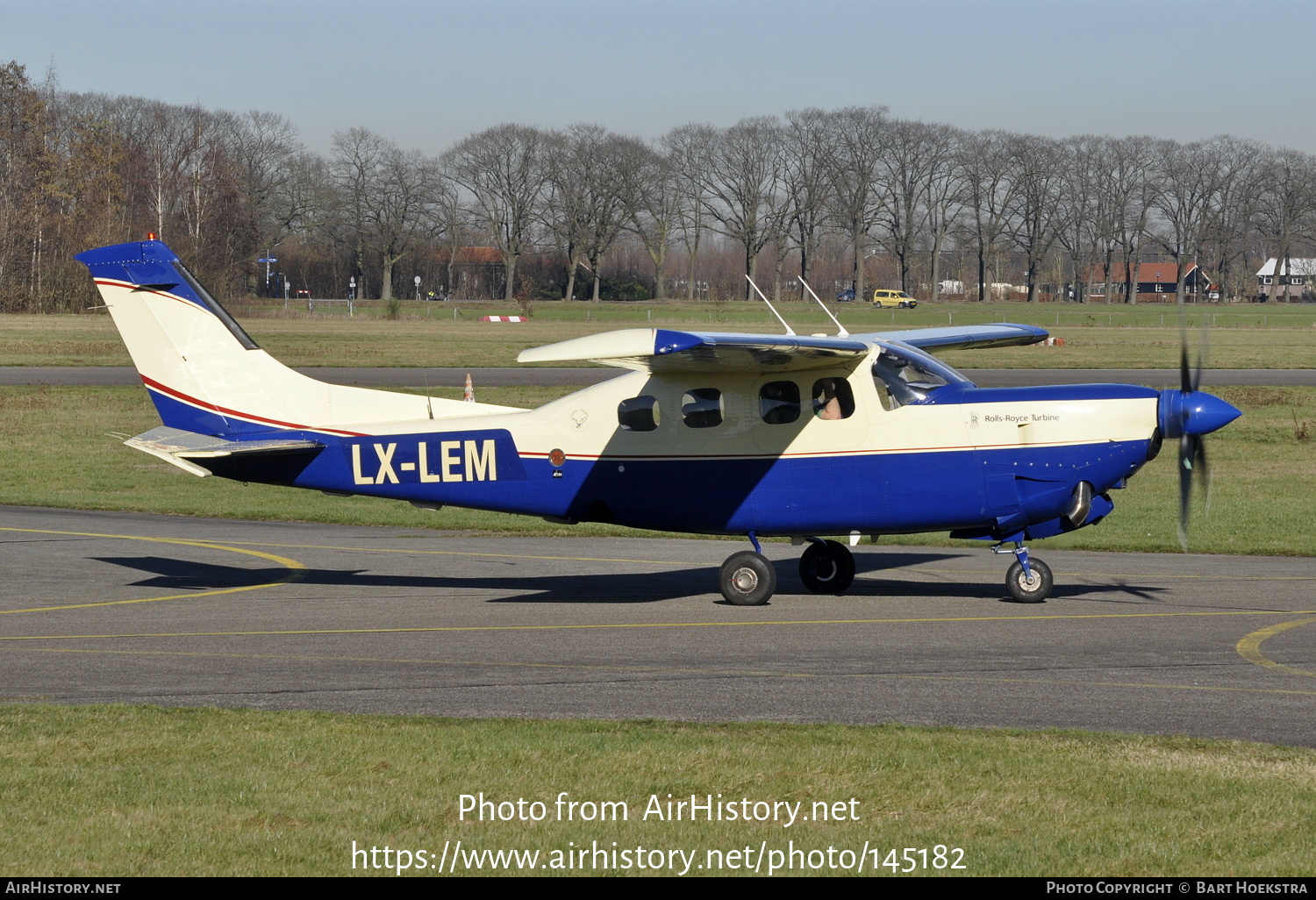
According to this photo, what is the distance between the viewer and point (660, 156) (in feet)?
403

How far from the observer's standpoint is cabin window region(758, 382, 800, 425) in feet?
47.4

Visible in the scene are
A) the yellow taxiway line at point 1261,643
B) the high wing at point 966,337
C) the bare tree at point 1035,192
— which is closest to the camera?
the yellow taxiway line at point 1261,643

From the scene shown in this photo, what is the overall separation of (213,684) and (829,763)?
5.44 metres

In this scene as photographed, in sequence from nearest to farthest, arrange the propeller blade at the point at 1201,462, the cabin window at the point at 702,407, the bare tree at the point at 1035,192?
1. the propeller blade at the point at 1201,462
2. the cabin window at the point at 702,407
3. the bare tree at the point at 1035,192

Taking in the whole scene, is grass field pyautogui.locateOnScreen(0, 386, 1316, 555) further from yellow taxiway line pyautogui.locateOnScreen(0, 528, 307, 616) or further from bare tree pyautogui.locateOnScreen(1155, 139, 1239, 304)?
bare tree pyautogui.locateOnScreen(1155, 139, 1239, 304)

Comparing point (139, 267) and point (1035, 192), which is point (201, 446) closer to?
point (139, 267)

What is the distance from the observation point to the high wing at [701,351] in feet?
37.8

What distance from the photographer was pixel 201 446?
49.3 ft

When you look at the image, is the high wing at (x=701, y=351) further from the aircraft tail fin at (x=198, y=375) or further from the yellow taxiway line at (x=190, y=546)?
the yellow taxiway line at (x=190, y=546)

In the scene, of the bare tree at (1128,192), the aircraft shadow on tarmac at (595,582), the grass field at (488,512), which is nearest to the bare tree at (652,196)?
the bare tree at (1128,192)

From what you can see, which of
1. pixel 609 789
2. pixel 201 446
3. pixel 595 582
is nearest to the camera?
pixel 609 789

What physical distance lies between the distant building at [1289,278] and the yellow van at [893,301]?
55045 mm

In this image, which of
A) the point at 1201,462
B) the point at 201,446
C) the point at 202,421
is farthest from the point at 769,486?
the point at 202,421

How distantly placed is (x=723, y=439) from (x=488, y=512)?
10330 mm
